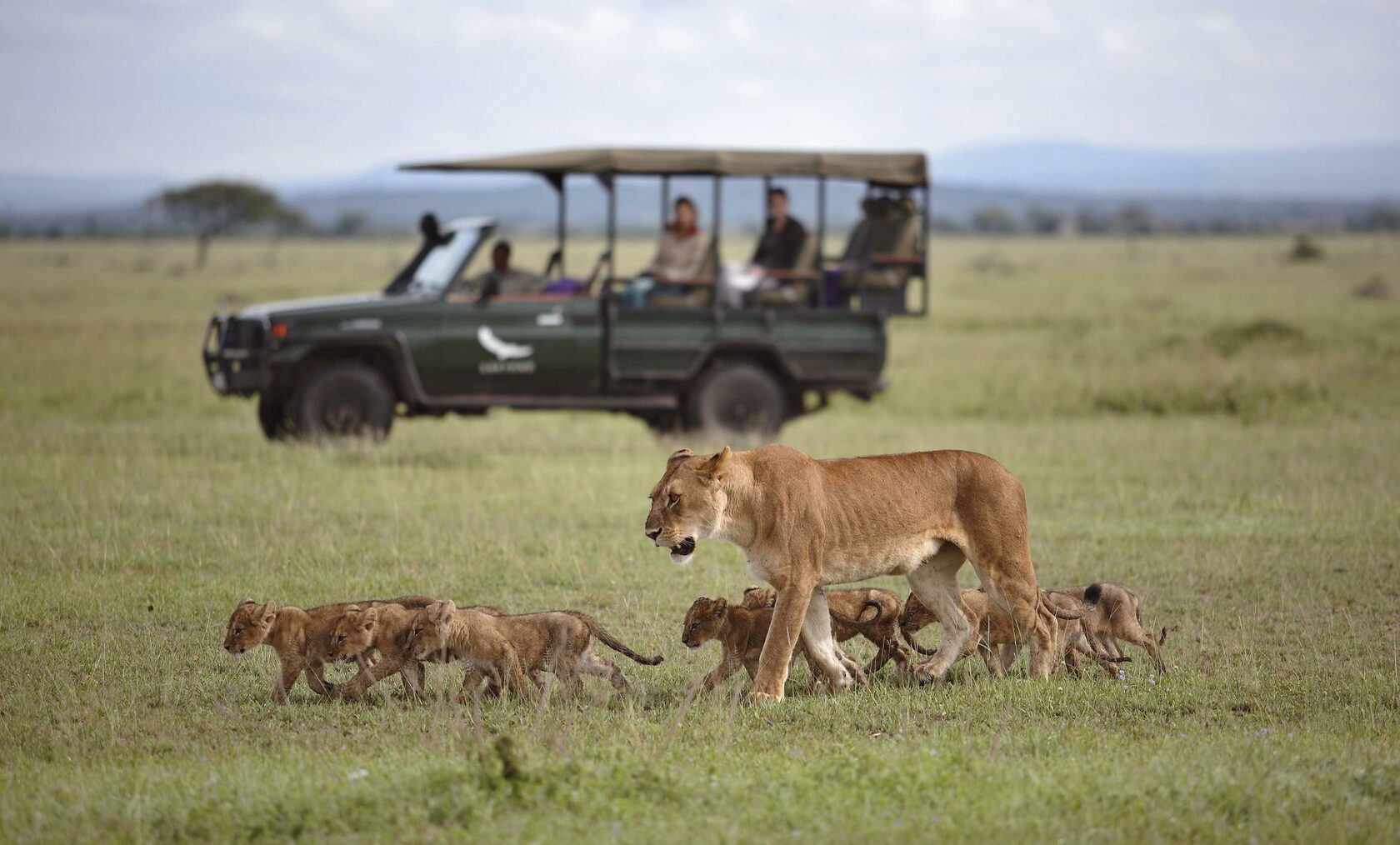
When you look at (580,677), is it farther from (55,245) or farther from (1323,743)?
(55,245)

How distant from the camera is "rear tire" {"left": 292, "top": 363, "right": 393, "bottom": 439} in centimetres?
1555

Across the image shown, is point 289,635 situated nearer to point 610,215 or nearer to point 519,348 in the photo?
point 519,348

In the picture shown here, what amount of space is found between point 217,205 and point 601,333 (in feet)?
218

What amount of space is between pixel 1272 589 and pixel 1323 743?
11.5ft

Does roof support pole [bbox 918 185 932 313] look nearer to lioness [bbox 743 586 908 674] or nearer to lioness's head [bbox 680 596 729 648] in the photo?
lioness [bbox 743 586 908 674]

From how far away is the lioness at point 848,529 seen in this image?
7082 mm

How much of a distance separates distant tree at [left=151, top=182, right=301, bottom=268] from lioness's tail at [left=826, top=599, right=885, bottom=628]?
72.4 meters

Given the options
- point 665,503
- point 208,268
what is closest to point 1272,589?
point 665,503

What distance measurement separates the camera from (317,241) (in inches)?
4370

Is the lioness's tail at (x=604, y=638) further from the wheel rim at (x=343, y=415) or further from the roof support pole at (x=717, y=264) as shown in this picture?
the roof support pole at (x=717, y=264)

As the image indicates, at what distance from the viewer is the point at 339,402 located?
15.6m

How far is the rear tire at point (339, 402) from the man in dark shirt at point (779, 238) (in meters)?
4.09

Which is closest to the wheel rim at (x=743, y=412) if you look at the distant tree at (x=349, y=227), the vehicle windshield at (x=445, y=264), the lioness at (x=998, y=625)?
the vehicle windshield at (x=445, y=264)

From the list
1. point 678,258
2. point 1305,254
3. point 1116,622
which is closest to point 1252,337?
point 678,258
